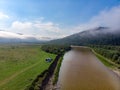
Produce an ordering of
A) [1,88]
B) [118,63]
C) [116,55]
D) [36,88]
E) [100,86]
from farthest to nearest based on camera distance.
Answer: [116,55], [118,63], [100,86], [36,88], [1,88]

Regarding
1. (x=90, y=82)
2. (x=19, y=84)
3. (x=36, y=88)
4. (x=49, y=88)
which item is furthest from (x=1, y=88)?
(x=90, y=82)

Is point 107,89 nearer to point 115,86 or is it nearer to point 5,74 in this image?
point 115,86

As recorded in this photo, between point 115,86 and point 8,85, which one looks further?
point 115,86

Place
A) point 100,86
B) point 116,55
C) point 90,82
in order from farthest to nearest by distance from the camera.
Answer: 1. point 116,55
2. point 90,82
3. point 100,86

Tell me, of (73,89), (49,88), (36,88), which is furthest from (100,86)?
(36,88)

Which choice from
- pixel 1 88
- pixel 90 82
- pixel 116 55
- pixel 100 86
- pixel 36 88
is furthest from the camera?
pixel 116 55

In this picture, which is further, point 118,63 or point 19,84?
point 118,63

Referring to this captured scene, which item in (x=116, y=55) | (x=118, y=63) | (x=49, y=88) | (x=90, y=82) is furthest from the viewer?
(x=116, y=55)

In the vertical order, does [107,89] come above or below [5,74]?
below

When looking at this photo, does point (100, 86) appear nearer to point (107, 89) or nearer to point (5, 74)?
point (107, 89)
